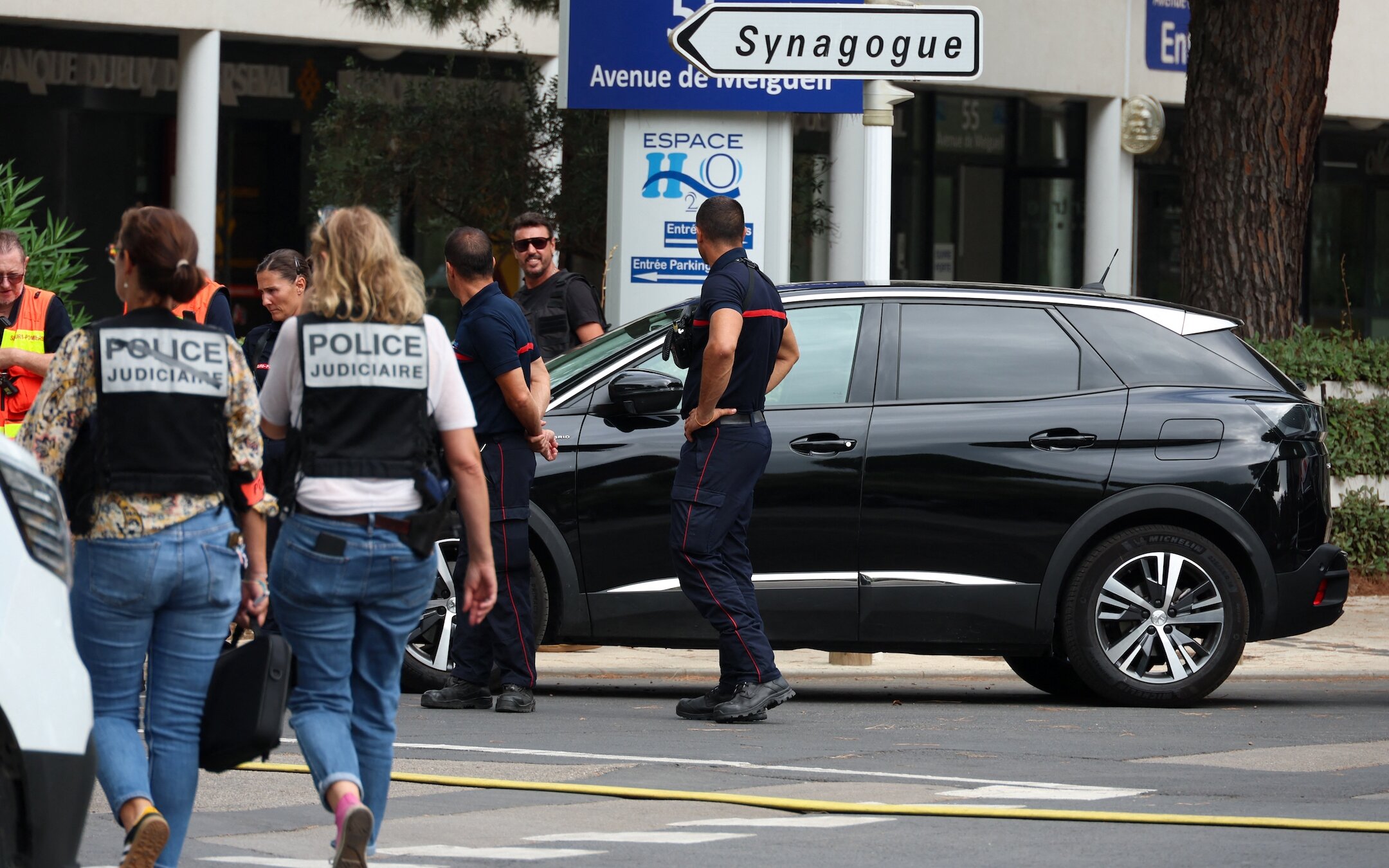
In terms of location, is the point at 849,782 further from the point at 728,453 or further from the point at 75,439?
the point at 75,439

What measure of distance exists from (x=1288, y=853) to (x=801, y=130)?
60.8 feet

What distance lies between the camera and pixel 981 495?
368 inches

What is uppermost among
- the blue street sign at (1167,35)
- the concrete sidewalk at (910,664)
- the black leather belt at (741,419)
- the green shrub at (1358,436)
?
the blue street sign at (1167,35)

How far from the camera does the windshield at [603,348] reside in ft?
31.5

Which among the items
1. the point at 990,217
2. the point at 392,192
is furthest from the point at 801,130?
the point at 392,192

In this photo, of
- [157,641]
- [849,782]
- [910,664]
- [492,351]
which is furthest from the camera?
[910,664]

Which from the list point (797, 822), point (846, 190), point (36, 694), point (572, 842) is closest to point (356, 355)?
point (36, 694)

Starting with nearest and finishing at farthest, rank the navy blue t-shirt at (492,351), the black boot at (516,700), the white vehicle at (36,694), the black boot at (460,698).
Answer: the white vehicle at (36,694), the navy blue t-shirt at (492,351), the black boot at (516,700), the black boot at (460,698)

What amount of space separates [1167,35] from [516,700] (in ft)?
58.0

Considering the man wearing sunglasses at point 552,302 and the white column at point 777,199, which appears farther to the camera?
the white column at point 777,199

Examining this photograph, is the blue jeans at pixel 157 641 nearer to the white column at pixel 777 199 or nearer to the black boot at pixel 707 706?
the black boot at pixel 707 706

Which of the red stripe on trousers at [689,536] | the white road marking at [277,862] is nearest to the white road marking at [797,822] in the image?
the white road marking at [277,862]

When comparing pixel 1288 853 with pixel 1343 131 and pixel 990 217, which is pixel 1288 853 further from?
pixel 1343 131

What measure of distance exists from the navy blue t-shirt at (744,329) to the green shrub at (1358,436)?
690 centimetres
